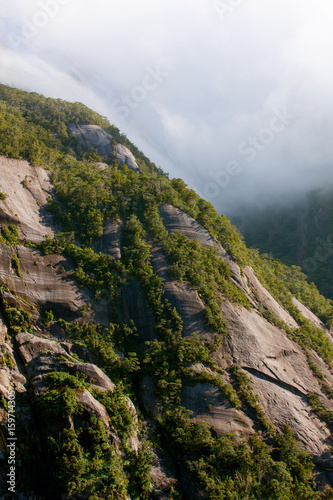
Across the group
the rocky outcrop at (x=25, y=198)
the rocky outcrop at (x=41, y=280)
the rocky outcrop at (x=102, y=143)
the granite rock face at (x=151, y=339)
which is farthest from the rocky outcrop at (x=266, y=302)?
the rocky outcrop at (x=102, y=143)

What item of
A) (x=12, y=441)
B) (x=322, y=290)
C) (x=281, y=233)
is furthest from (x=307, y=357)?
(x=281, y=233)

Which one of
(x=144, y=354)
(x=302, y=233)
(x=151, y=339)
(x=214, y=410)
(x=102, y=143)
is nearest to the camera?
(x=214, y=410)

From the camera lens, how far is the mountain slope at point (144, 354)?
75.3 feet

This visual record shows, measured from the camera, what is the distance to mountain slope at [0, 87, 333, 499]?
23.0 meters

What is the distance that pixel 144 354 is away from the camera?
1282 inches

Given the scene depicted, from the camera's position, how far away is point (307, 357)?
38906mm

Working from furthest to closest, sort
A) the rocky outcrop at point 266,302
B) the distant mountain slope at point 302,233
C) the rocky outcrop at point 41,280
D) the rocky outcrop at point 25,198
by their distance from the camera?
the distant mountain slope at point 302,233 → the rocky outcrop at point 266,302 → the rocky outcrop at point 25,198 → the rocky outcrop at point 41,280

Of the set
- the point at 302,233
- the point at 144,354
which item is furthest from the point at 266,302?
the point at 302,233

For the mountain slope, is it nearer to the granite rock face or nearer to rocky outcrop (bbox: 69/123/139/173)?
the granite rock face

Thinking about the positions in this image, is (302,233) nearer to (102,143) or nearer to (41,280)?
(102,143)

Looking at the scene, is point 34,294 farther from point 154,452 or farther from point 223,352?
point 223,352

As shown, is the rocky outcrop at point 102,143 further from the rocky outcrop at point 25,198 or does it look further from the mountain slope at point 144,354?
the rocky outcrop at point 25,198

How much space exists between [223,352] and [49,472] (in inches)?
798

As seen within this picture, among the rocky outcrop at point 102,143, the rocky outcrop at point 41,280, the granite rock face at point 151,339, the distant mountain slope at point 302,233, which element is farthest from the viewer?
the distant mountain slope at point 302,233
